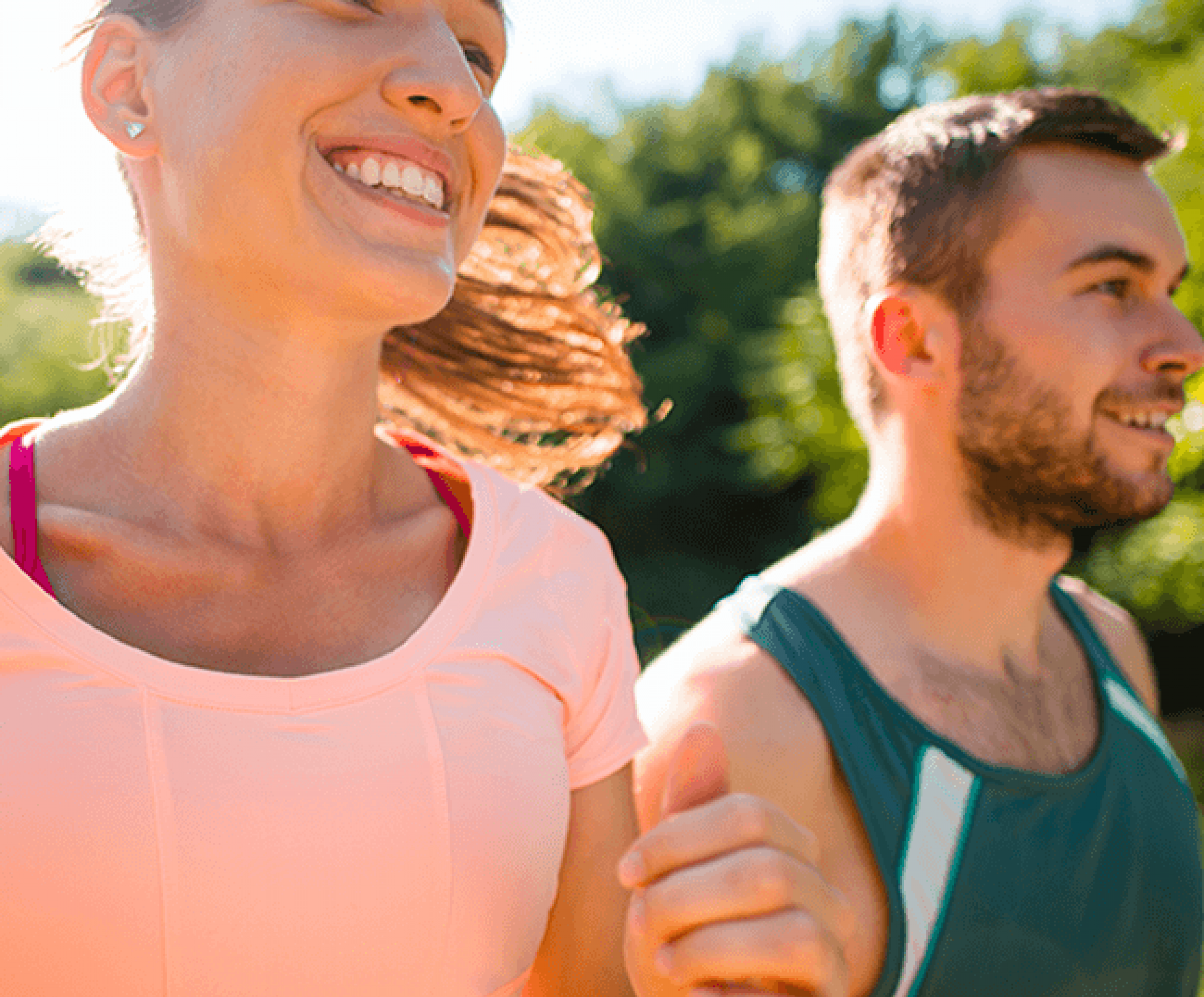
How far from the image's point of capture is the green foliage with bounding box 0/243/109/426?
56.2ft

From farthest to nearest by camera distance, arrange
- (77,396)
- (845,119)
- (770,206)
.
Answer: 1. (845,119)
2. (770,206)
3. (77,396)

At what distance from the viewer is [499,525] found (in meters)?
1.57

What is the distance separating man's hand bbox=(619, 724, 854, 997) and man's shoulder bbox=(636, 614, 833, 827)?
99 cm

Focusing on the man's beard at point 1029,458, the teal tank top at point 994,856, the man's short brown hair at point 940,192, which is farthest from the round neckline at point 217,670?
the man's short brown hair at point 940,192

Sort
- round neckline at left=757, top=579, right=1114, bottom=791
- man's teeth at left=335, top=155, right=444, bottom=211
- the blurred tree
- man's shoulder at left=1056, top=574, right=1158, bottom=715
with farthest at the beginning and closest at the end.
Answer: the blurred tree
man's shoulder at left=1056, top=574, right=1158, bottom=715
round neckline at left=757, top=579, right=1114, bottom=791
man's teeth at left=335, top=155, right=444, bottom=211

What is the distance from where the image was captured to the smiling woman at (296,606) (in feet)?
3.84

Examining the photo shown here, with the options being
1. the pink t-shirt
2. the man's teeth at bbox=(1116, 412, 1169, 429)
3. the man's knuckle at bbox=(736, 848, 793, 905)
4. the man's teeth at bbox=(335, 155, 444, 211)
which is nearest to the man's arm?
the man's knuckle at bbox=(736, 848, 793, 905)

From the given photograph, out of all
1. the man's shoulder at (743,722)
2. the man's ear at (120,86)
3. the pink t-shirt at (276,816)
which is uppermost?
the man's ear at (120,86)

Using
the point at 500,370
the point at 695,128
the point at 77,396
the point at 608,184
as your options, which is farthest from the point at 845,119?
the point at 500,370

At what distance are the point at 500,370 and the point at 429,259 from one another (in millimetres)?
592

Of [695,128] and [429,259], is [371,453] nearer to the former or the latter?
[429,259]

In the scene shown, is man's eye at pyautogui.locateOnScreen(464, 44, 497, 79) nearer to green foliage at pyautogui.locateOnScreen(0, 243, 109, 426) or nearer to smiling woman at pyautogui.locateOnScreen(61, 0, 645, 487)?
smiling woman at pyautogui.locateOnScreen(61, 0, 645, 487)

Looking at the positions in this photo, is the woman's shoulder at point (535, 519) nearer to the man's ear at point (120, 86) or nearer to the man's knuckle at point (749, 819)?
the man's ear at point (120, 86)

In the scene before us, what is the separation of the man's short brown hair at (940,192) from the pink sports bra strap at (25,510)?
168 cm
